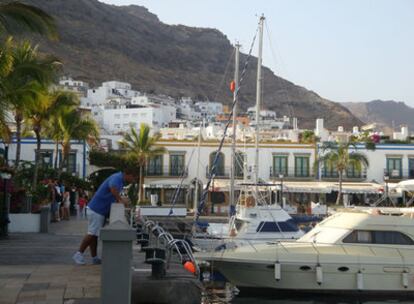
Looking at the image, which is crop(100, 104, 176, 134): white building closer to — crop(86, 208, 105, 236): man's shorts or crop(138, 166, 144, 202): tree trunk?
crop(138, 166, 144, 202): tree trunk

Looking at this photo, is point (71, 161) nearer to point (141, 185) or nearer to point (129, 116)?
point (141, 185)

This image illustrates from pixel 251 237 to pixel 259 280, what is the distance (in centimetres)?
687

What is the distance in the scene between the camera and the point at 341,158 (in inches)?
1932

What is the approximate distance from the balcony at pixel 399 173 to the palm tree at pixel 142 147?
19.2 m

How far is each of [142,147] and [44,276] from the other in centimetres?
4062

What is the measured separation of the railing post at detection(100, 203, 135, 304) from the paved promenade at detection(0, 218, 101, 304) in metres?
1.57

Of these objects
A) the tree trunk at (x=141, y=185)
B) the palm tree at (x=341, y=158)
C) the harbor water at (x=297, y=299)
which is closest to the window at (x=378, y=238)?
the harbor water at (x=297, y=299)

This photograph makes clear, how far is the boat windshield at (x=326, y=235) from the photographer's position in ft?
59.2

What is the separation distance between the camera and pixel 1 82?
56.4 ft

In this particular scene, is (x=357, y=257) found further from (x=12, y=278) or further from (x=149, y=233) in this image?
(x=12, y=278)

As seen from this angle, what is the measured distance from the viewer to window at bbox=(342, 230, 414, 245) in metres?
18.0

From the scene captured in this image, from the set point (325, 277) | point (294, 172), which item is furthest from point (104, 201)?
point (294, 172)

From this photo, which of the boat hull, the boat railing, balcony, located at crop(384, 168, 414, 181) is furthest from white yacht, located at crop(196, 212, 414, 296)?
balcony, located at crop(384, 168, 414, 181)

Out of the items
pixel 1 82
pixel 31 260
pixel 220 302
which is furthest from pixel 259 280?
pixel 1 82
